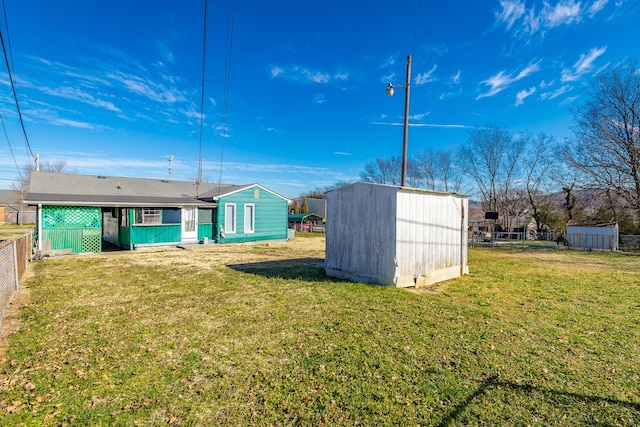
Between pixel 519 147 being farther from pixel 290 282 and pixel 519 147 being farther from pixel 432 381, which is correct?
pixel 432 381

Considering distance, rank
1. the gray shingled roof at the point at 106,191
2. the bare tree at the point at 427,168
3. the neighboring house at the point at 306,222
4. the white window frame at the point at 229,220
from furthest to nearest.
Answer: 1. the bare tree at the point at 427,168
2. the neighboring house at the point at 306,222
3. the white window frame at the point at 229,220
4. the gray shingled roof at the point at 106,191

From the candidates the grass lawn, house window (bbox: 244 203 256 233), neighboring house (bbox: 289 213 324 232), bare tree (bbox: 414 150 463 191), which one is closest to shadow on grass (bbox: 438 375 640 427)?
the grass lawn

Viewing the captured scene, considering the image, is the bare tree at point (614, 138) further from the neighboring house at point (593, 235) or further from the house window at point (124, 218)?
the house window at point (124, 218)

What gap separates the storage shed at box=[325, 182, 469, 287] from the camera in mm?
7234

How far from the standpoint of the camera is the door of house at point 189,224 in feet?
51.6

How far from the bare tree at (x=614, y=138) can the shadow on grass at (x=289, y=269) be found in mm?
20935

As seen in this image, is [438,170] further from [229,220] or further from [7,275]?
[7,275]

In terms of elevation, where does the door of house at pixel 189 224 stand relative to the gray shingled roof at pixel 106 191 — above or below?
below

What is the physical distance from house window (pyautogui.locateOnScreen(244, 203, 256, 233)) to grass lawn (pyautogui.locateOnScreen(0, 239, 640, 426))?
11.0m

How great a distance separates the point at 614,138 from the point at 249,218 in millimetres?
24000

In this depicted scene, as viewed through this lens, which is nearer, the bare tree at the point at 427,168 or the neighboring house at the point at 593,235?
the neighboring house at the point at 593,235

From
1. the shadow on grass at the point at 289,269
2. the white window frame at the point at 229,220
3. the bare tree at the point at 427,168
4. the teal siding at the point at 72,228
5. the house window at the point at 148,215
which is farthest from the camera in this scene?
the bare tree at the point at 427,168

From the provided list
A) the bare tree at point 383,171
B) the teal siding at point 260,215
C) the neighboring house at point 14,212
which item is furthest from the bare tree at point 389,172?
the neighboring house at point 14,212

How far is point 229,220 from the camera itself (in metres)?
17.3
